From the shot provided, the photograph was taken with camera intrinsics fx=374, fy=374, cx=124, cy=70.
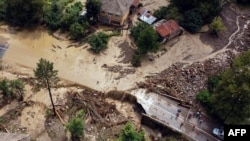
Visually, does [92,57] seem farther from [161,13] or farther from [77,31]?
[161,13]

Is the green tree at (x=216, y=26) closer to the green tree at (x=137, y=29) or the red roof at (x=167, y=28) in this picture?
the red roof at (x=167, y=28)

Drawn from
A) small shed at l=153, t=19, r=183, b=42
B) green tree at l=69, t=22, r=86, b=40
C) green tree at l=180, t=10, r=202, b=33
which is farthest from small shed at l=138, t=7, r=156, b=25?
green tree at l=69, t=22, r=86, b=40

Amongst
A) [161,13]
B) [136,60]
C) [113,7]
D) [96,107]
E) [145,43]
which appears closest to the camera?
[96,107]

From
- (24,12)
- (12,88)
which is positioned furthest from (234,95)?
(24,12)

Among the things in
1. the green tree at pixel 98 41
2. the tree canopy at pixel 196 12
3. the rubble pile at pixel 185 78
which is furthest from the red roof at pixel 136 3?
the rubble pile at pixel 185 78

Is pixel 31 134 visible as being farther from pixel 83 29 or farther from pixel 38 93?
pixel 83 29

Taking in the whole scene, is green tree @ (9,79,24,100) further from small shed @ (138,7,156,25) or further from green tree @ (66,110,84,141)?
small shed @ (138,7,156,25)
